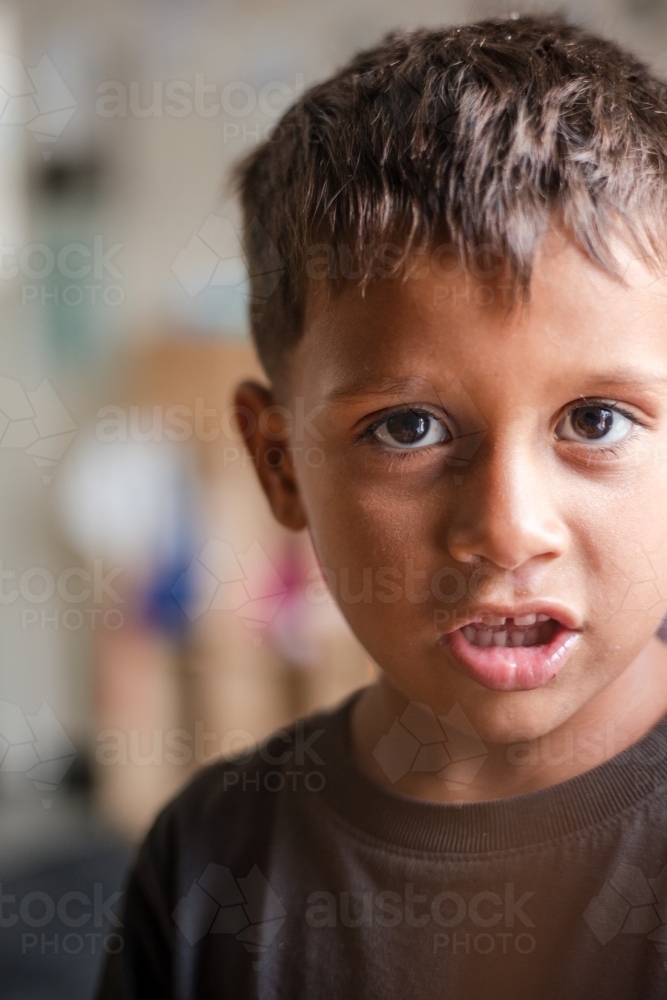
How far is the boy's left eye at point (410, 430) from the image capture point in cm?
36

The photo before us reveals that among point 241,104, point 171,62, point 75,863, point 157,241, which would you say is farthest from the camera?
point 157,241

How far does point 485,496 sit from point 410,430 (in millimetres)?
50

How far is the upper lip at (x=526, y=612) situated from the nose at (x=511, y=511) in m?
0.02

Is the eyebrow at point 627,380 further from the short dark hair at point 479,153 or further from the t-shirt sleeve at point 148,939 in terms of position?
the t-shirt sleeve at point 148,939

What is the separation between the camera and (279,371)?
0.47m

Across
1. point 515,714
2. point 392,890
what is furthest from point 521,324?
point 392,890

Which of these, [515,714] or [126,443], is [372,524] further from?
[126,443]

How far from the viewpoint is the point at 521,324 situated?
335 millimetres

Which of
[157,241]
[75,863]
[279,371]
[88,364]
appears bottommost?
[75,863]

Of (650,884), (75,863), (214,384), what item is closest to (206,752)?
(75,863)

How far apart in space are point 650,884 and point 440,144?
301mm

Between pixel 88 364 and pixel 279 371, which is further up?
pixel 279 371

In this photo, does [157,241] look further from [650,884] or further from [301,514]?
[650,884]

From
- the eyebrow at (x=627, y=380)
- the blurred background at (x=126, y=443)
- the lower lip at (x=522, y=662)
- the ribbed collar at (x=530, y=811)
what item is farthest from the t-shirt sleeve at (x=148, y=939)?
the blurred background at (x=126, y=443)
